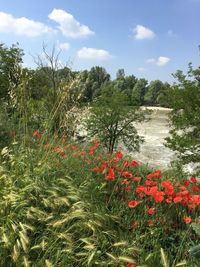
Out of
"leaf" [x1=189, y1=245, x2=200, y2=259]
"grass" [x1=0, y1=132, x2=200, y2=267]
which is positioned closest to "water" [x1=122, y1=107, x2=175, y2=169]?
"grass" [x1=0, y1=132, x2=200, y2=267]

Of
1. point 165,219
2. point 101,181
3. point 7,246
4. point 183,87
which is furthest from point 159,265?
point 183,87

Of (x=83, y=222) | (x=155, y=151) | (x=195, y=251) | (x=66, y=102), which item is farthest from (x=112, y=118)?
(x=195, y=251)

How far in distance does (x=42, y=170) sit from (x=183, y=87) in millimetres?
6227

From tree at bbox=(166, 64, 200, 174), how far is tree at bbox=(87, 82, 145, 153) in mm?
2403

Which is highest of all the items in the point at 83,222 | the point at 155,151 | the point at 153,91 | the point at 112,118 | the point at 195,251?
the point at 153,91

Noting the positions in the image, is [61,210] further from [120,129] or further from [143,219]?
[120,129]

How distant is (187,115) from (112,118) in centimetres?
300

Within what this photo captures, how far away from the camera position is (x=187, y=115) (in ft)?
28.1

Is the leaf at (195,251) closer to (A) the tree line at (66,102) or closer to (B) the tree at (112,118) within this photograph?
(A) the tree line at (66,102)

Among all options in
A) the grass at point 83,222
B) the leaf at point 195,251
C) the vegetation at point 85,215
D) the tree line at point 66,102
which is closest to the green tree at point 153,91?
the tree line at point 66,102

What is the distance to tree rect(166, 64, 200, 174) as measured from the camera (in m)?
8.36

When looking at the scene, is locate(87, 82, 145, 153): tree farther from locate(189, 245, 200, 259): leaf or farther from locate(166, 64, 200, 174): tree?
locate(189, 245, 200, 259): leaf

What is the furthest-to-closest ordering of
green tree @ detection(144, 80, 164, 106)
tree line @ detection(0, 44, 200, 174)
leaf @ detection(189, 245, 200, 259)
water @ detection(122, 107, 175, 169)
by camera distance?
green tree @ detection(144, 80, 164, 106), water @ detection(122, 107, 175, 169), tree line @ detection(0, 44, 200, 174), leaf @ detection(189, 245, 200, 259)

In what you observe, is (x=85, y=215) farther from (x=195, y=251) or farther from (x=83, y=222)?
(x=195, y=251)
